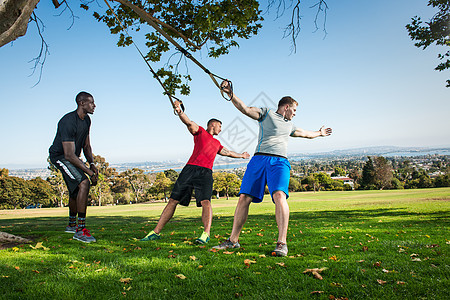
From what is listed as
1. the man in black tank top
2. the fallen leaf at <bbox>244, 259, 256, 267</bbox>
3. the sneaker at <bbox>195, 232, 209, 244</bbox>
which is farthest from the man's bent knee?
the fallen leaf at <bbox>244, 259, 256, 267</bbox>

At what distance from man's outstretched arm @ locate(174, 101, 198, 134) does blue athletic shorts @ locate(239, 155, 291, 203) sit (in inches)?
55.6

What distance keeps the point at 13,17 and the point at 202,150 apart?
Answer: 3.26 m

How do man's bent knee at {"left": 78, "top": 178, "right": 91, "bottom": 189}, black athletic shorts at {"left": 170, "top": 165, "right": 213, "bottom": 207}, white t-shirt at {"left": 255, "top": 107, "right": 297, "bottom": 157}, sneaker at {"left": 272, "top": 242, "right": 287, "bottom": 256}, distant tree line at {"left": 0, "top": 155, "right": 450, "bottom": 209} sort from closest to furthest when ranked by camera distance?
sneaker at {"left": 272, "top": 242, "right": 287, "bottom": 256}, white t-shirt at {"left": 255, "top": 107, "right": 297, "bottom": 157}, black athletic shorts at {"left": 170, "top": 165, "right": 213, "bottom": 207}, man's bent knee at {"left": 78, "top": 178, "right": 91, "bottom": 189}, distant tree line at {"left": 0, "top": 155, "right": 450, "bottom": 209}

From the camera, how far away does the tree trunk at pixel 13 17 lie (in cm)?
295

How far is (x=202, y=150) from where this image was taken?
5.21 metres

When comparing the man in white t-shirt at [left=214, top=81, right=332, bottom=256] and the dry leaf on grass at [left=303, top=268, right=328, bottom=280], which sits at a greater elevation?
the man in white t-shirt at [left=214, top=81, right=332, bottom=256]

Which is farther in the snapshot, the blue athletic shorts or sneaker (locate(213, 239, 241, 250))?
sneaker (locate(213, 239, 241, 250))

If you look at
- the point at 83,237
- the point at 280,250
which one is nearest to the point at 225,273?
the point at 280,250

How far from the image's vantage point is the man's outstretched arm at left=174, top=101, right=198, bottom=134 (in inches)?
189

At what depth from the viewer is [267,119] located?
436cm

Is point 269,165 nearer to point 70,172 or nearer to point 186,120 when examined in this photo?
point 186,120

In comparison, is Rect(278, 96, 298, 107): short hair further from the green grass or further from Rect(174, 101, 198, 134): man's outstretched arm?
the green grass

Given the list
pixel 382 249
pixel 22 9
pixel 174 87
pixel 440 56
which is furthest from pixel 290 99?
pixel 440 56

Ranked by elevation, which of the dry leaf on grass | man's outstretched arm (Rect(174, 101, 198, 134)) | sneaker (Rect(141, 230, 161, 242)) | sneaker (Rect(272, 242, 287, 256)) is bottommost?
sneaker (Rect(141, 230, 161, 242))
